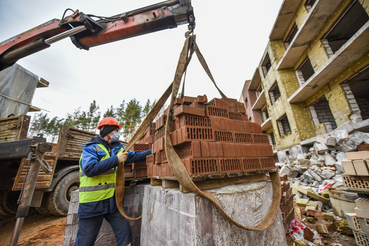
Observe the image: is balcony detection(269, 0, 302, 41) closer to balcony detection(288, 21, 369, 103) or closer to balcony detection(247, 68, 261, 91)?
balcony detection(247, 68, 261, 91)

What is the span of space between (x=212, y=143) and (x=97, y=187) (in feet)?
5.55

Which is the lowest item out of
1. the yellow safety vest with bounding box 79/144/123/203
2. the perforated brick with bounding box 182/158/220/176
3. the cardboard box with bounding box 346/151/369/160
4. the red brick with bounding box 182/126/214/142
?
the yellow safety vest with bounding box 79/144/123/203

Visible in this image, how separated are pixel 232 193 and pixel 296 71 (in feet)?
38.8

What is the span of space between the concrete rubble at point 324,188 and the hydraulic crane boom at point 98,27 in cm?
503

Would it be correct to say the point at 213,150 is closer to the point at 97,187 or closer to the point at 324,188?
the point at 97,187

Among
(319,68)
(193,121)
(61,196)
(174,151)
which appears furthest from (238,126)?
(319,68)

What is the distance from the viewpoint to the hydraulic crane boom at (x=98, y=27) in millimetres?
3588

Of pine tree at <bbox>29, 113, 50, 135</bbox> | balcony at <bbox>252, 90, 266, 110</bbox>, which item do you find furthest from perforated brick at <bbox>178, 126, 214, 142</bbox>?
pine tree at <bbox>29, 113, 50, 135</bbox>

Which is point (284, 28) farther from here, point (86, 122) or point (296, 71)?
point (86, 122)

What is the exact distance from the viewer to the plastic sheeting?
9.55 m

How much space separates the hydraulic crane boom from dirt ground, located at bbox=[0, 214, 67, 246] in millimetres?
4858

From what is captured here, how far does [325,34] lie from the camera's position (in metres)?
7.61

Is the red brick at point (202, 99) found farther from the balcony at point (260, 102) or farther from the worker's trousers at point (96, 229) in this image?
the balcony at point (260, 102)

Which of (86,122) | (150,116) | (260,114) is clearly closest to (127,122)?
(86,122)
